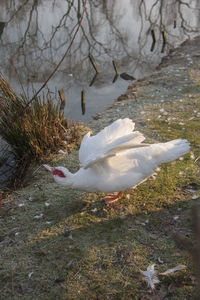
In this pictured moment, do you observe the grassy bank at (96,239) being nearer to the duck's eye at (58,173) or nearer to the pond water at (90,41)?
the duck's eye at (58,173)

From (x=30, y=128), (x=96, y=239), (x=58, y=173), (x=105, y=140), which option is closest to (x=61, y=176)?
(x=58, y=173)

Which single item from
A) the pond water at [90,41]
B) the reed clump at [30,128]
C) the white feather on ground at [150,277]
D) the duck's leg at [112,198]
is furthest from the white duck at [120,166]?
the pond water at [90,41]

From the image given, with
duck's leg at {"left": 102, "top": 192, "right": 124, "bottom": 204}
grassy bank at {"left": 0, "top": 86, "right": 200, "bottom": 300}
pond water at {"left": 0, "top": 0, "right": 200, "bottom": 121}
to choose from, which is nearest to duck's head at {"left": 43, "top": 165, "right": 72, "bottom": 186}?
grassy bank at {"left": 0, "top": 86, "right": 200, "bottom": 300}

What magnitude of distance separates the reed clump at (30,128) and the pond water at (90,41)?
8.42 feet

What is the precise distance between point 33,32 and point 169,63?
662 centimetres

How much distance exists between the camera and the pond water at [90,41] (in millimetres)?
9305

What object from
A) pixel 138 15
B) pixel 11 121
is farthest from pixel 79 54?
pixel 11 121

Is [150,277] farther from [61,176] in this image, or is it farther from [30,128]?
[30,128]

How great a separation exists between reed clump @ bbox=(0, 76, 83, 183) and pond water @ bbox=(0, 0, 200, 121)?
257cm

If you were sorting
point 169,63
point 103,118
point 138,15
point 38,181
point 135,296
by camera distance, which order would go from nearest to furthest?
1. point 135,296
2. point 38,181
3. point 103,118
4. point 169,63
5. point 138,15

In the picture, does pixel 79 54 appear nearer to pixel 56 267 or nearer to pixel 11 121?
pixel 11 121

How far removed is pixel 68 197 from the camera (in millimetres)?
3908

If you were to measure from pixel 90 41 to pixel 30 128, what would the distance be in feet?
30.7

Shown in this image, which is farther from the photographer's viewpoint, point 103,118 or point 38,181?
point 103,118
